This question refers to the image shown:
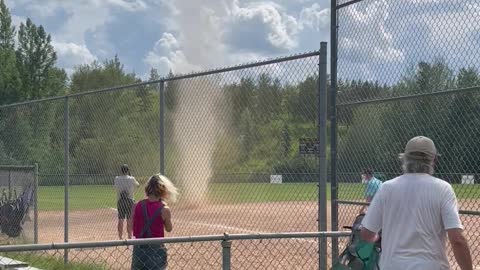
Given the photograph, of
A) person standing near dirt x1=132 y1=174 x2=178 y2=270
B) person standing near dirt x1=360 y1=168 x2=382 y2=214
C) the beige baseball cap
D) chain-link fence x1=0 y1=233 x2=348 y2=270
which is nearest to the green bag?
the beige baseball cap

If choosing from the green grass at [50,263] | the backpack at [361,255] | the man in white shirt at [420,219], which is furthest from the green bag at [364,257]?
the green grass at [50,263]

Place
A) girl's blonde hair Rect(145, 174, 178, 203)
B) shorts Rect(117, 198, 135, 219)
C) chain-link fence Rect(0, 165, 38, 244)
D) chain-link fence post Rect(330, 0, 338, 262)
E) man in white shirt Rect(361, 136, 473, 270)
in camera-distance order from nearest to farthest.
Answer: man in white shirt Rect(361, 136, 473, 270), girl's blonde hair Rect(145, 174, 178, 203), chain-link fence post Rect(330, 0, 338, 262), chain-link fence Rect(0, 165, 38, 244), shorts Rect(117, 198, 135, 219)

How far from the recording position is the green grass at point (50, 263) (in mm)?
9641

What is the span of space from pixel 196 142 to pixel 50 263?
2727 millimetres

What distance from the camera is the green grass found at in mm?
9641

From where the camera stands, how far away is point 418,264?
3.96 metres

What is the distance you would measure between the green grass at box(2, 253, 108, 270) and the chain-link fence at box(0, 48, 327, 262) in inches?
23.5

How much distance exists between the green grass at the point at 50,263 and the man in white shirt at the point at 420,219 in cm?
604

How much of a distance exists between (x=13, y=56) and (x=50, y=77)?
4.10 meters

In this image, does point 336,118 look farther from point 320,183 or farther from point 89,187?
point 89,187

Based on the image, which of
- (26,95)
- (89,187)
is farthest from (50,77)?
(89,187)

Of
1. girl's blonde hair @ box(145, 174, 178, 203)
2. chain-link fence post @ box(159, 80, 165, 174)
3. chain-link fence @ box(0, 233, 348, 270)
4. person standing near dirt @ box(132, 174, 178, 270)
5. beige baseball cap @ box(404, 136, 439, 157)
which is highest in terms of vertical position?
chain-link fence post @ box(159, 80, 165, 174)

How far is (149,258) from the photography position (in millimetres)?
6215

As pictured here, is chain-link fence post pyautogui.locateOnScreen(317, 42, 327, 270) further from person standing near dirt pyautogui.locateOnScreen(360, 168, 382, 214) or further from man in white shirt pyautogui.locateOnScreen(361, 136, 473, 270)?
man in white shirt pyautogui.locateOnScreen(361, 136, 473, 270)
